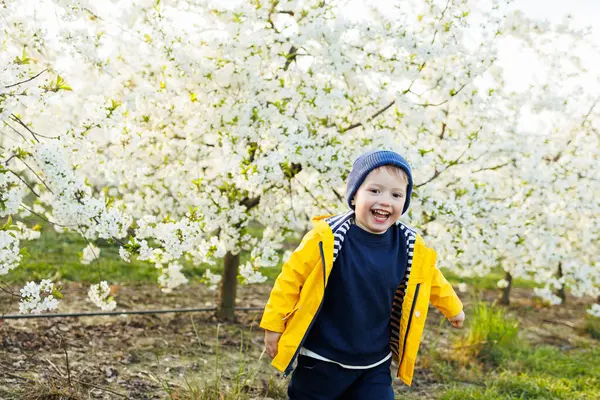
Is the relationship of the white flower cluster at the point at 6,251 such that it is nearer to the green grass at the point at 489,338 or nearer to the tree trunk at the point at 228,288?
the tree trunk at the point at 228,288

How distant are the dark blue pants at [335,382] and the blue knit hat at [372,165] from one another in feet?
2.60

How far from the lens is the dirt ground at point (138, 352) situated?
3.42 metres

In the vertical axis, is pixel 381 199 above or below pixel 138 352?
above

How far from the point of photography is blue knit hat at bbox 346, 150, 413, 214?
8.27ft

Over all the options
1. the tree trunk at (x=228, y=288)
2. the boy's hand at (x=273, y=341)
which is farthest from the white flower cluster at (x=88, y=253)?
the boy's hand at (x=273, y=341)

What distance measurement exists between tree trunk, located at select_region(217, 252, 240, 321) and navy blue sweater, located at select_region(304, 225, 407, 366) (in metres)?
3.14

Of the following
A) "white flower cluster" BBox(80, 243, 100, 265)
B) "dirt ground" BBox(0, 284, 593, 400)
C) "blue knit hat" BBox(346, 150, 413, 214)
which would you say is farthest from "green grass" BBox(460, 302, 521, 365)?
"white flower cluster" BBox(80, 243, 100, 265)

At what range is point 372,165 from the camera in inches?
99.7

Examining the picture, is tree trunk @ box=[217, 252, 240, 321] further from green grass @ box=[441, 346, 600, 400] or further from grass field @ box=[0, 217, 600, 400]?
green grass @ box=[441, 346, 600, 400]

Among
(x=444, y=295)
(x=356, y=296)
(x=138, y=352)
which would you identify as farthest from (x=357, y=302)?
(x=138, y=352)

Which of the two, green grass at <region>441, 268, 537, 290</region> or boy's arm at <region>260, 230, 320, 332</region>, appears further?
green grass at <region>441, 268, 537, 290</region>

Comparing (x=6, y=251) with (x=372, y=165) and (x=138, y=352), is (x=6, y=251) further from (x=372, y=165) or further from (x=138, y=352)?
(x=372, y=165)

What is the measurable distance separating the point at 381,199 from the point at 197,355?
264 centimetres

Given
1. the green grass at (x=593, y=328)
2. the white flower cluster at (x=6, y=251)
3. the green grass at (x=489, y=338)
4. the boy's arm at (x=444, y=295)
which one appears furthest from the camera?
the green grass at (x=593, y=328)
